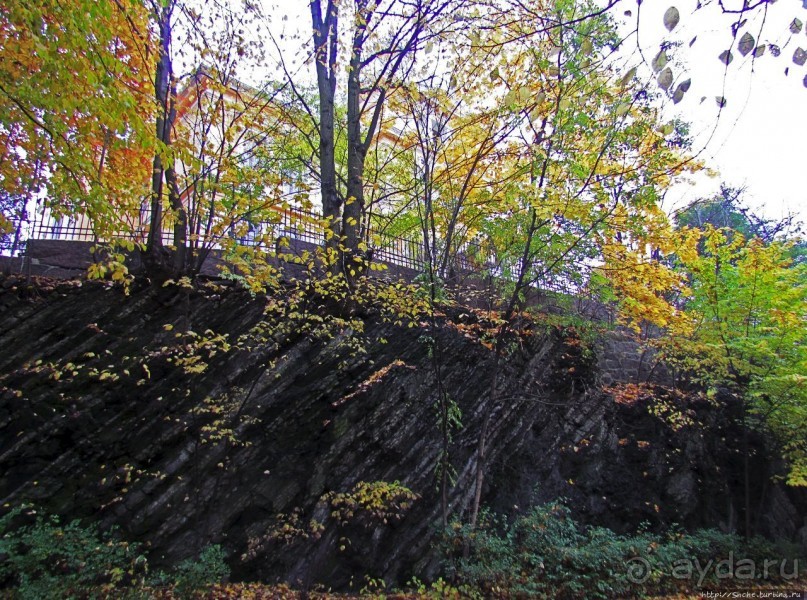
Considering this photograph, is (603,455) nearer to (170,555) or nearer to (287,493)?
(287,493)

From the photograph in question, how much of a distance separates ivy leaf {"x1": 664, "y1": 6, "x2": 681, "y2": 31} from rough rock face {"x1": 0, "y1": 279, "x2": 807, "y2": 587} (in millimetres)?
4418

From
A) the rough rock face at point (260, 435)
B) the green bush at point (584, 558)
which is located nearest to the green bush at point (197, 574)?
the rough rock face at point (260, 435)

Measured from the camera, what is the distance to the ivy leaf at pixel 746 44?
81.1 inches

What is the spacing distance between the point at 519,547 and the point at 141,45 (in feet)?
27.1

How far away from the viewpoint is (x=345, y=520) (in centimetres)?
563

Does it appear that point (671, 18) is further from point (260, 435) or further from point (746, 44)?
point (260, 435)

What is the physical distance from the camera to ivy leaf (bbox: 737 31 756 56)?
6.76 feet

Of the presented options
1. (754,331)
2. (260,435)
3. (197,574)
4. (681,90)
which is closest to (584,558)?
(260,435)

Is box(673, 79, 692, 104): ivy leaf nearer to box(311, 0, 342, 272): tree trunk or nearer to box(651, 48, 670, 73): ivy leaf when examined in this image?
box(651, 48, 670, 73): ivy leaf

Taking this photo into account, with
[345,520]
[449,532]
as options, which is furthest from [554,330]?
[345,520]

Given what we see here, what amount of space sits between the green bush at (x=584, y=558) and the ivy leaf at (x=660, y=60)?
17.3ft

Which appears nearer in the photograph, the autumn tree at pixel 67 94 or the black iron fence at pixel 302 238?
the autumn tree at pixel 67 94

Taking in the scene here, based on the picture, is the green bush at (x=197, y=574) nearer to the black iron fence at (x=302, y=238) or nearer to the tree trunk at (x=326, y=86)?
the black iron fence at (x=302, y=238)

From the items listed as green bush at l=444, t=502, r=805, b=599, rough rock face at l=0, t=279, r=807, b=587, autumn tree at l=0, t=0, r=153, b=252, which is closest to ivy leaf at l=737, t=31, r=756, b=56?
autumn tree at l=0, t=0, r=153, b=252
